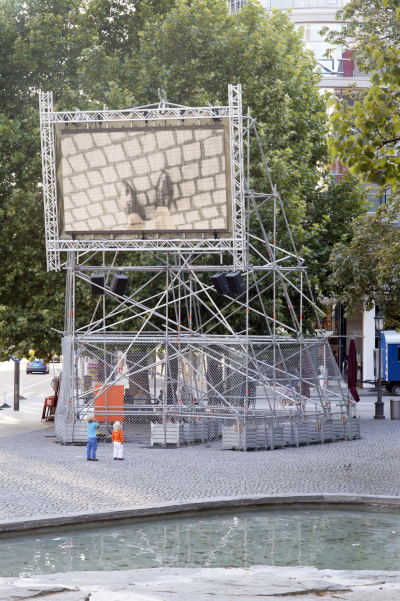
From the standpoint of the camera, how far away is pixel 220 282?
1880 centimetres

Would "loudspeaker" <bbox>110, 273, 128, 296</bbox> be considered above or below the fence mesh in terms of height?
above

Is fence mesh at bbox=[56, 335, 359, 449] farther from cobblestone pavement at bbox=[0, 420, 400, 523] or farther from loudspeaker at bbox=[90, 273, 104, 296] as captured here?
loudspeaker at bbox=[90, 273, 104, 296]

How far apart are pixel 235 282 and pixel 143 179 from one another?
349 cm

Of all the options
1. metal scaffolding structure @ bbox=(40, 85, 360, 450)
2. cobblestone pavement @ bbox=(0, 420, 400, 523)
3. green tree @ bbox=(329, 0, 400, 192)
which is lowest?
cobblestone pavement @ bbox=(0, 420, 400, 523)

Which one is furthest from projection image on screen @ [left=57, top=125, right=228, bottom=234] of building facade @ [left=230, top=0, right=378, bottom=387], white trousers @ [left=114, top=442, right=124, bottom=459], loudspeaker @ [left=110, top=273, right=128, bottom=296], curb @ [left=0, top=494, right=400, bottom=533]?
building facade @ [left=230, top=0, right=378, bottom=387]

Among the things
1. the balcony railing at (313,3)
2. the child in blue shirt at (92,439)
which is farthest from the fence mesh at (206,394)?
the balcony railing at (313,3)

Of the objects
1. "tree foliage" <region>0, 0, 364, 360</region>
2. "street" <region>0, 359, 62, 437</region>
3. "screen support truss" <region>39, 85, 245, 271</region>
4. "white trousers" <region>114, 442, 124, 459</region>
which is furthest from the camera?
"tree foliage" <region>0, 0, 364, 360</region>

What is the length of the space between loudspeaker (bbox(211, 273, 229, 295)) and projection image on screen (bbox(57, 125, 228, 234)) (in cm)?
122

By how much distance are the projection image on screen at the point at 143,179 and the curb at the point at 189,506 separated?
8046 mm

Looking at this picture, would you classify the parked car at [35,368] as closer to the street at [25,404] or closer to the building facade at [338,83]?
the street at [25,404]

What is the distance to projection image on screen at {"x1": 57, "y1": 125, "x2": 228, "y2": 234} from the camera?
18.3m

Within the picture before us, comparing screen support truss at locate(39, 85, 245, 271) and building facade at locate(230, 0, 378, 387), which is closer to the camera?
screen support truss at locate(39, 85, 245, 271)

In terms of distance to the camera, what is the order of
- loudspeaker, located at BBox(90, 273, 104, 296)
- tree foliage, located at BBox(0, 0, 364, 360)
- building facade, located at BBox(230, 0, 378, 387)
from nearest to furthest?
1. loudspeaker, located at BBox(90, 273, 104, 296)
2. tree foliage, located at BBox(0, 0, 364, 360)
3. building facade, located at BBox(230, 0, 378, 387)

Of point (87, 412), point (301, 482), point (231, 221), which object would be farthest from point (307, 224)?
point (301, 482)
